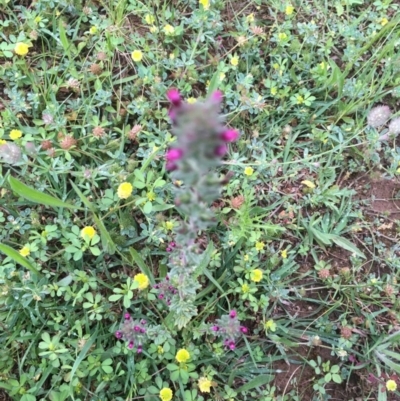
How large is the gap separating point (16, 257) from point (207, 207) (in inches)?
35.9

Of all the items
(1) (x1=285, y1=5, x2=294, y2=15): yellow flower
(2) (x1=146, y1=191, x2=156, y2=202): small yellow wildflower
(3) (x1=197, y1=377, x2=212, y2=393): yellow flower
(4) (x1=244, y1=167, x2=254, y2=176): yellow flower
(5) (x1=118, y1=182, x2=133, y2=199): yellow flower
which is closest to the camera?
(3) (x1=197, y1=377, x2=212, y2=393): yellow flower

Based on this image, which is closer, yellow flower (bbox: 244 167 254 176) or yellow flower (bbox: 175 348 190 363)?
yellow flower (bbox: 175 348 190 363)

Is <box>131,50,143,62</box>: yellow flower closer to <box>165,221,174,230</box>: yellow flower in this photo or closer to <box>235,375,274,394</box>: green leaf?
<box>165,221,174,230</box>: yellow flower

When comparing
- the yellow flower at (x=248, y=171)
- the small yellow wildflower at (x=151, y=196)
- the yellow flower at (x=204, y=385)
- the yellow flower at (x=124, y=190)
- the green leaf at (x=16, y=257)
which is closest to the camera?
the green leaf at (x=16, y=257)

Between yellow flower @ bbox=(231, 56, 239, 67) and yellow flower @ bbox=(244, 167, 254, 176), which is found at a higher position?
yellow flower @ bbox=(231, 56, 239, 67)

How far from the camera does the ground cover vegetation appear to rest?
7.95 feet

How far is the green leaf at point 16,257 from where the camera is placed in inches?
88.0

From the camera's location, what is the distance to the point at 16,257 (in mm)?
2279

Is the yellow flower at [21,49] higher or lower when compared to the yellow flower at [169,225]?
higher

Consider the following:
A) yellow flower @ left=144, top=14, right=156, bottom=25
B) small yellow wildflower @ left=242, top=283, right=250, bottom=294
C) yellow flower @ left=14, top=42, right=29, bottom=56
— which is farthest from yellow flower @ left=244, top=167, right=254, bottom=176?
yellow flower @ left=14, top=42, right=29, bottom=56

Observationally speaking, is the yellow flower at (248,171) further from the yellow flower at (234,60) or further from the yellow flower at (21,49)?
the yellow flower at (21,49)

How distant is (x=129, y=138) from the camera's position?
2816 millimetres

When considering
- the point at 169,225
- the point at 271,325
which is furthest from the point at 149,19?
the point at 271,325

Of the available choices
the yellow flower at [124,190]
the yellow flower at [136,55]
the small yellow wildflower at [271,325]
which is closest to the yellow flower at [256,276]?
the small yellow wildflower at [271,325]
